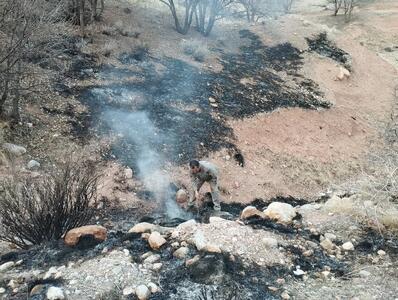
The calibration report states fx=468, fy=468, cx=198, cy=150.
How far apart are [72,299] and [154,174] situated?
3834mm

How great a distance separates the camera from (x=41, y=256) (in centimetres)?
496

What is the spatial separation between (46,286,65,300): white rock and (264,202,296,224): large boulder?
10.0 ft

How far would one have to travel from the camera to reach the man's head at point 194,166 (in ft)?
21.0

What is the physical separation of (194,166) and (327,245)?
204 centimetres

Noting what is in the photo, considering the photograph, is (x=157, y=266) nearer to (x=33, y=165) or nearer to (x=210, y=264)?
(x=210, y=264)

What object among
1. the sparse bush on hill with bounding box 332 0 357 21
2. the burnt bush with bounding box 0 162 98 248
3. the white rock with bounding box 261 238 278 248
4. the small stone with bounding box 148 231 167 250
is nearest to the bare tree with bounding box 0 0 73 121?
the burnt bush with bounding box 0 162 98 248

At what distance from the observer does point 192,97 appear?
10.8 meters

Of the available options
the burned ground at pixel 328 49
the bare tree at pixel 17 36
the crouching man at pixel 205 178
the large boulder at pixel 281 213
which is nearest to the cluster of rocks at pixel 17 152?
the bare tree at pixel 17 36

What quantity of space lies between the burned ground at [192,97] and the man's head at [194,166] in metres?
1.78

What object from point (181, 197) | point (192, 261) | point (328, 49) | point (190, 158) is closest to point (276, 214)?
point (181, 197)

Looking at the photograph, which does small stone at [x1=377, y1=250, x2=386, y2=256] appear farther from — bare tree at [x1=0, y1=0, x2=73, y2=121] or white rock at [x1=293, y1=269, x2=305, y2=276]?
bare tree at [x1=0, y1=0, x2=73, y2=121]

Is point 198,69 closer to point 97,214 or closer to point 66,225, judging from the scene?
point 97,214

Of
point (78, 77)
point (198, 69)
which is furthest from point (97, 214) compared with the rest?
point (198, 69)

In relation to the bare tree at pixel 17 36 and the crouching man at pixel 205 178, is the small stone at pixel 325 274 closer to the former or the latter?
the crouching man at pixel 205 178
